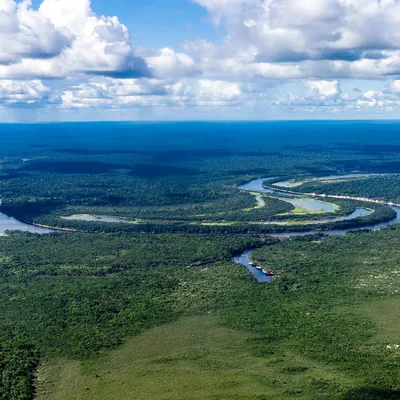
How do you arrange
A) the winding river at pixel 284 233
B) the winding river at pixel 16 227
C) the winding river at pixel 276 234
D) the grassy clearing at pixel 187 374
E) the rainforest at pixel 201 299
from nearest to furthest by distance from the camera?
the grassy clearing at pixel 187 374, the rainforest at pixel 201 299, the winding river at pixel 284 233, the winding river at pixel 276 234, the winding river at pixel 16 227

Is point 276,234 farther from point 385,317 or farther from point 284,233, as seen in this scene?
point 385,317

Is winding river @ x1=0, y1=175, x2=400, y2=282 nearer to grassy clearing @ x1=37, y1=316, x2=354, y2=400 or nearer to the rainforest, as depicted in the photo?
the rainforest

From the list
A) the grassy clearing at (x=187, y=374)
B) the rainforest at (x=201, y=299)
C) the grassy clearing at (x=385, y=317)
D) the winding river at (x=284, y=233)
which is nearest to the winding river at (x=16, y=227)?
the rainforest at (x=201, y=299)

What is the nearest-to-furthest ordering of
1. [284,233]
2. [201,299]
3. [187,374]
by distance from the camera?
[187,374]
[201,299]
[284,233]

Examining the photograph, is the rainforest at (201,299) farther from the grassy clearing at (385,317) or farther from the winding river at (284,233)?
the winding river at (284,233)

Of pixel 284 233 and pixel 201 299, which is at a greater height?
pixel 284 233

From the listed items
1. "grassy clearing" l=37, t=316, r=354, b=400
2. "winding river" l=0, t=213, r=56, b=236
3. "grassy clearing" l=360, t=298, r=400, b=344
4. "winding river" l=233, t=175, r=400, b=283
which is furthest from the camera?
"winding river" l=0, t=213, r=56, b=236

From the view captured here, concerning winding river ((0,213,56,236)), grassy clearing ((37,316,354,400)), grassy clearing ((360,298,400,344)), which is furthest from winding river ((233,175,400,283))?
winding river ((0,213,56,236))

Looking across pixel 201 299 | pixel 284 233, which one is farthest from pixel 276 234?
pixel 201 299

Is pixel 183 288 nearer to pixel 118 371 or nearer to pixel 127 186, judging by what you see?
pixel 118 371

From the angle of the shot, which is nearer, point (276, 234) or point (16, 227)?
point (276, 234)
